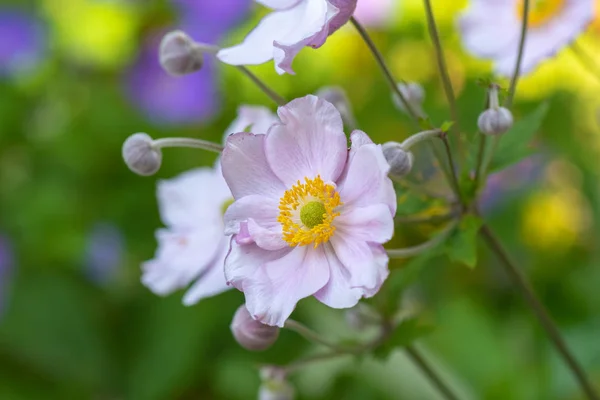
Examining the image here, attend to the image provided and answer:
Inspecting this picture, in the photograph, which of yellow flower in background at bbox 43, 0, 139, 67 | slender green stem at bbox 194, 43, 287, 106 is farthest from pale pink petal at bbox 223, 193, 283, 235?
yellow flower in background at bbox 43, 0, 139, 67

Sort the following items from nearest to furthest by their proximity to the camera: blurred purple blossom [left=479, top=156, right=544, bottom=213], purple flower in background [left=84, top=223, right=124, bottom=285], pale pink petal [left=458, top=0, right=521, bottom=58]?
pale pink petal [left=458, top=0, right=521, bottom=58], blurred purple blossom [left=479, top=156, right=544, bottom=213], purple flower in background [left=84, top=223, right=124, bottom=285]

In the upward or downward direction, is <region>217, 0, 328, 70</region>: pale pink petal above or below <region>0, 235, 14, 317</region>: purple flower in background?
above

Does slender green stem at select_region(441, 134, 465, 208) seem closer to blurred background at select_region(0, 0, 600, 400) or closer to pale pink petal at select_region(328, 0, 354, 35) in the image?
pale pink petal at select_region(328, 0, 354, 35)

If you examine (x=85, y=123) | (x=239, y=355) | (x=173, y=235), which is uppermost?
(x=173, y=235)

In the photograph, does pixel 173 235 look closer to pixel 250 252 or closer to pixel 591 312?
pixel 250 252

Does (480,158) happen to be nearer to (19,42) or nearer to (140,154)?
(140,154)

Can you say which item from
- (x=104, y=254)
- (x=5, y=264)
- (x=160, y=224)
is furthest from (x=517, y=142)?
(x=5, y=264)

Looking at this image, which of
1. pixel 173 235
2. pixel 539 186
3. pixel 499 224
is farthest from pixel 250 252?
pixel 539 186
